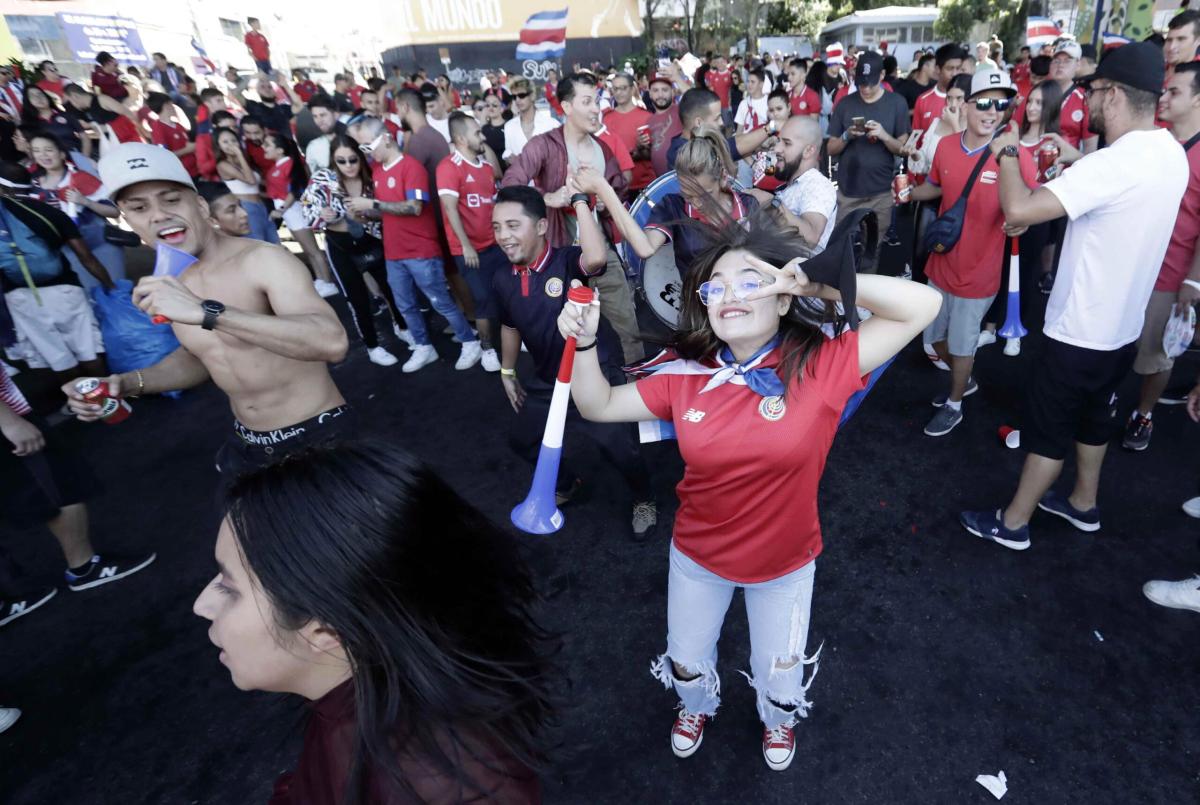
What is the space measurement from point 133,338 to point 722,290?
14.4 feet

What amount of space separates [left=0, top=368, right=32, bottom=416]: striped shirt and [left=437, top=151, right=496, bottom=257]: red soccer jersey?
126 inches

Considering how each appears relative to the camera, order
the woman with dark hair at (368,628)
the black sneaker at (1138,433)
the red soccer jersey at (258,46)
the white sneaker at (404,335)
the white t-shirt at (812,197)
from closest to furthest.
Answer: the woman with dark hair at (368,628)
the white t-shirt at (812,197)
the black sneaker at (1138,433)
the white sneaker at (404,335)
the red soccer jersey at (258,46)

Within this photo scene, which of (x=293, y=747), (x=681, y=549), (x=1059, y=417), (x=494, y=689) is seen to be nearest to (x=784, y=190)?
(x=1059, y=417)

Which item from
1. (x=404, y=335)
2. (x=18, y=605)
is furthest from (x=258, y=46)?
(x=18, y=605)

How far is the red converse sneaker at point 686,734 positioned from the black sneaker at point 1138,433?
3.45m

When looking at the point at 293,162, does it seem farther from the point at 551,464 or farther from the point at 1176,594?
the point at 1176,594

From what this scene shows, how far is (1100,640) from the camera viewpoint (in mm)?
2871

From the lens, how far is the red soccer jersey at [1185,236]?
3.43 meters

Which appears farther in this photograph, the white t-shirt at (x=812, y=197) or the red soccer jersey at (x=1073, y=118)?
the red soccer jersey at (x=1073, y=118)

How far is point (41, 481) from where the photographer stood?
3.46 meters

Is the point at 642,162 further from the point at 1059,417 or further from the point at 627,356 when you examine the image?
the point at 1059,417

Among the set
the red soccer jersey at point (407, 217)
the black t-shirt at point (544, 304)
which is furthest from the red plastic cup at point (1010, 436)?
the red soccer jersey at point (407, 217)

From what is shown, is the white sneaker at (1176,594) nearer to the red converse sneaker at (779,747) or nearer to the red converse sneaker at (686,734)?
the red converse sneaker at (779,747)

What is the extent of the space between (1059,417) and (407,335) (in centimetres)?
562
